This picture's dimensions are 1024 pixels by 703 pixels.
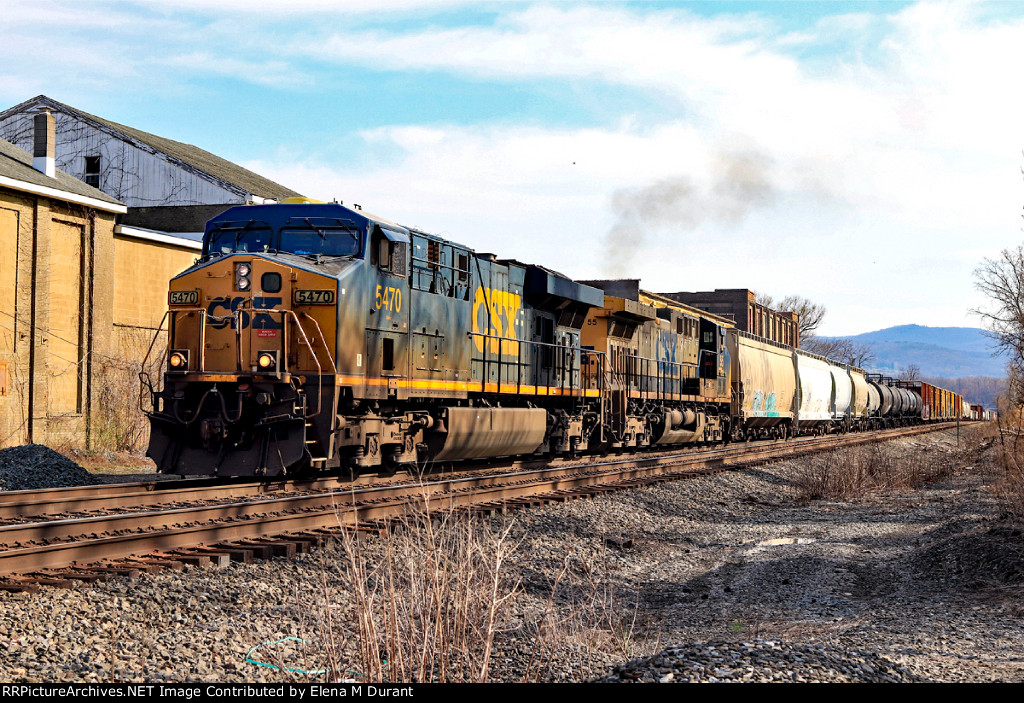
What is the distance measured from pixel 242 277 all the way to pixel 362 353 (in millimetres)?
1815

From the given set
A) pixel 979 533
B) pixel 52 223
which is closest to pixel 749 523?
pixel 979 533

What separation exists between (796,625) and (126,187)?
2974cm

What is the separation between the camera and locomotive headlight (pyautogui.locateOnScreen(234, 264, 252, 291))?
39.9 feet

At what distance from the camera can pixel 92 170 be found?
105 feet

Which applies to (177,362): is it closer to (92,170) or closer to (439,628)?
(439,628)

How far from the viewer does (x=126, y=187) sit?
3191 centimetres

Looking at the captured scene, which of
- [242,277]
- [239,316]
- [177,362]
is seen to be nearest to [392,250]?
[242,277]

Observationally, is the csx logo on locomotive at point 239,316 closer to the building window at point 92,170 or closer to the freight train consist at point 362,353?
the freight train consist at point 362,353

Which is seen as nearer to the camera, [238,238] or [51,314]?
[238,238]

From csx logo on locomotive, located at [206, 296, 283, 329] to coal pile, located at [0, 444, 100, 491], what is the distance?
145 inches

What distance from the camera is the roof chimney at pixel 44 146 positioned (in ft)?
75.3

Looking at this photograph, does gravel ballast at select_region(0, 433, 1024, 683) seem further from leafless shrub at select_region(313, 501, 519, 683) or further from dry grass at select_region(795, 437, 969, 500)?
dry grass at select_region(795, 437, 969, 500)

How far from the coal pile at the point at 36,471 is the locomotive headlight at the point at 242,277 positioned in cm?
420

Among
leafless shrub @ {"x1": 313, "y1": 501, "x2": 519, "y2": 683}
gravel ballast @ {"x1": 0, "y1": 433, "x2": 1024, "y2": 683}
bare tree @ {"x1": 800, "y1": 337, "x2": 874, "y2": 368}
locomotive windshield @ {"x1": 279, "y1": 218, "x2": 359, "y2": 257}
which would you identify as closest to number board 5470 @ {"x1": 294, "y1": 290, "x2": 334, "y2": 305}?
locomotive windshield @ {"x1": 279, "y1": 218, "x2": 359, "y2": 257}
